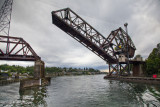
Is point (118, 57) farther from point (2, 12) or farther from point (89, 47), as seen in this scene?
point (2, 12)

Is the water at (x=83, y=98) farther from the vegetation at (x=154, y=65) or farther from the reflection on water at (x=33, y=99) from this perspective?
the vegetation at (x=154, y=65)

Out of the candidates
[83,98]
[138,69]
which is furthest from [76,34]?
[138,69]

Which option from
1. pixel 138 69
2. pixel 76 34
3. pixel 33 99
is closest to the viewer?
pixel 33 99

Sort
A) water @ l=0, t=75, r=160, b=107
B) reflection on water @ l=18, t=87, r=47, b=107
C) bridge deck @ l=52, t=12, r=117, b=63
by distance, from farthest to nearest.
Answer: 1. bridge deck @ l=52, t=12, r=117, b=63
2. reflection on water @ l=18, t=87, r=47, b=107
3. water @ l=0, t=75, r=160, b=107

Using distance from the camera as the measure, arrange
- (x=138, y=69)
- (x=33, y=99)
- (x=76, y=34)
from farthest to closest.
Result: (x=138, y=69) < (x=76, y=34) < (x=33, y=99)

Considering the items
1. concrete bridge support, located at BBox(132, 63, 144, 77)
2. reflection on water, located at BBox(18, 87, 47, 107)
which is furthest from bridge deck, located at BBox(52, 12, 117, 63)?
reflection on water, located at BBox(18, 87, 47, 107)

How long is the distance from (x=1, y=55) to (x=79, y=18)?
2218cm

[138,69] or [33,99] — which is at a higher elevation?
[138,69]

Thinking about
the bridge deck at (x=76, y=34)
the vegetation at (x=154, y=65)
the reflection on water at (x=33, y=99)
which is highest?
the bridge deck at (x=76, y=34)

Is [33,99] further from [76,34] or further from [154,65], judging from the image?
[154,65]

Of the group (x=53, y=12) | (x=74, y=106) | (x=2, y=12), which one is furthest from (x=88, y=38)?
(x=2, y=12)

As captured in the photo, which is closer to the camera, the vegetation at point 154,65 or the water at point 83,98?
the water at point 83,98

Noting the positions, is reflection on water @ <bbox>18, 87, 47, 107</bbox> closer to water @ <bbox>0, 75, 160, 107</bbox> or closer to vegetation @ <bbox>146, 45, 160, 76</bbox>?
water @ <bbox>0, 75, 160, 107</bbox>

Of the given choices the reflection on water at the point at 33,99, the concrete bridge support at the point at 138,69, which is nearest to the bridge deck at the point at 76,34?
the concrete bridge support at the point at 138,69
